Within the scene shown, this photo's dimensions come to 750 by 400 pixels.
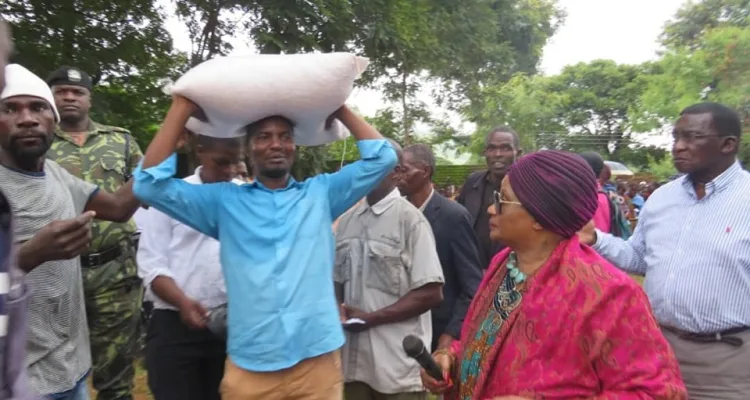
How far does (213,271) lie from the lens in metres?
3.26

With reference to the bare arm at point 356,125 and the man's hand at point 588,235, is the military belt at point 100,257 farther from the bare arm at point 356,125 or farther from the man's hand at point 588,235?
the man's hand at point 588,235

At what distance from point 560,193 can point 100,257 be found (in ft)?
8.30

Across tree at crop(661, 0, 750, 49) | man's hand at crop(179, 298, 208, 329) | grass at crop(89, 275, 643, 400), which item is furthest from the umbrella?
man's hand at crop(179, 298, 208, 329)

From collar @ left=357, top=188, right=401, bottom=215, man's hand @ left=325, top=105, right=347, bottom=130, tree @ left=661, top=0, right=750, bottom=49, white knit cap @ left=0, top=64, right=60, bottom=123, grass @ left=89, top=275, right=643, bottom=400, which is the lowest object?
grass @ left=89, top=275, right=643, bottom=400

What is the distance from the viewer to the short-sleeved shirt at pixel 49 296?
2537mm

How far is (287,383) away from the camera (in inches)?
102

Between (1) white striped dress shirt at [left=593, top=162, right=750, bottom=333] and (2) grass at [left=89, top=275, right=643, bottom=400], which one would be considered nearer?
(1) white striped dress shirt at [left=593, top=162, right=750, bottom=333]

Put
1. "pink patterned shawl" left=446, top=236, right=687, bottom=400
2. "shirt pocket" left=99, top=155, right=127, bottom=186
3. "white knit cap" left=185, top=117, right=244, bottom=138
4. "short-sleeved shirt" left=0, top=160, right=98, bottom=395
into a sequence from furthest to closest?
"shirt pocket" left=99, top=155, right=127, bottom=186 → "white knit cap" left=185, top=117, right=244, bottom=138 → "short-sleeved shirt" left=0, top=160, right=98, bottom=395 → "pink patterned shawl" left=446, top=236, right=687, bottom=400

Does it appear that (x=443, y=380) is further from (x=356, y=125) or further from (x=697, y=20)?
(x=697, y=20)

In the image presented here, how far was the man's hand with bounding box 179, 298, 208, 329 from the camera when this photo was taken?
120 inches

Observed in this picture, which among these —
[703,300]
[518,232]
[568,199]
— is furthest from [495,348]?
[703,300]

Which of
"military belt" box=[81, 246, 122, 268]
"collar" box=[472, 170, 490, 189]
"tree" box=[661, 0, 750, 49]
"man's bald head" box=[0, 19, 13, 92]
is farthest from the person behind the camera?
"tree" box=[661, 0, 750, 49]

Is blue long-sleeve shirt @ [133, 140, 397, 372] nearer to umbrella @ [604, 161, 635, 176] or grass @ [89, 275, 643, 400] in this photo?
grass @ [89, 275, 643, 400]

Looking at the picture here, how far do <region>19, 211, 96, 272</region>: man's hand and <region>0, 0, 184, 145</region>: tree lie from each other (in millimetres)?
6336
